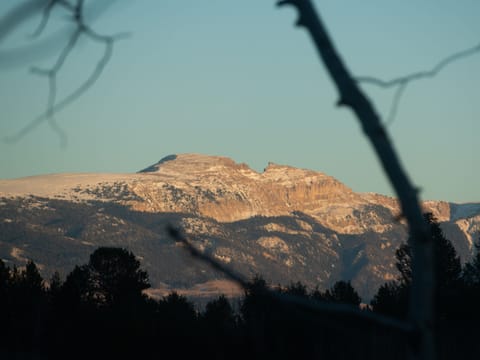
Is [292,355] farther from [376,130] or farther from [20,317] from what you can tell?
[20,317]

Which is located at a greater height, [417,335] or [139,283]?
[139,283]

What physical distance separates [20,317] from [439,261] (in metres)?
31.3

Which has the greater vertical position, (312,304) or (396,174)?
(396,174)

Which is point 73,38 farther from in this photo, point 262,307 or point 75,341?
point 75,341

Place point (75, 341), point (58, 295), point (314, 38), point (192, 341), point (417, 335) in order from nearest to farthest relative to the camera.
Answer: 1. point (417, 335)
2. point (314, 38)
3. point (192, 341)
4. point (75, 341)
5. point (58, 295)

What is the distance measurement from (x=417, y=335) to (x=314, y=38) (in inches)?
48.4

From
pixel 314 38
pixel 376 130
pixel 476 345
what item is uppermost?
pixel 314 38

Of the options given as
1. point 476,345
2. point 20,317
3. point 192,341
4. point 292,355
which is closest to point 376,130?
point 292,355

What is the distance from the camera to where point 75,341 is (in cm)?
1458

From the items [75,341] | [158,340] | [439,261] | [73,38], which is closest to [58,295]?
[439,261]

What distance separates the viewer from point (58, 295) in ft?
163

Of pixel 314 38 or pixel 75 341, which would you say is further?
pixel 75 341

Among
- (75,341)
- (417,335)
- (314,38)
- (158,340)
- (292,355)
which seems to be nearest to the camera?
(417,335)

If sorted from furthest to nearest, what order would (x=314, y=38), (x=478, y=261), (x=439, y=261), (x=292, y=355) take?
1. (x=439, y=261)
2. (x=478, y=261)
3. (x=292, y=355)
4. (x=314, y=38)
